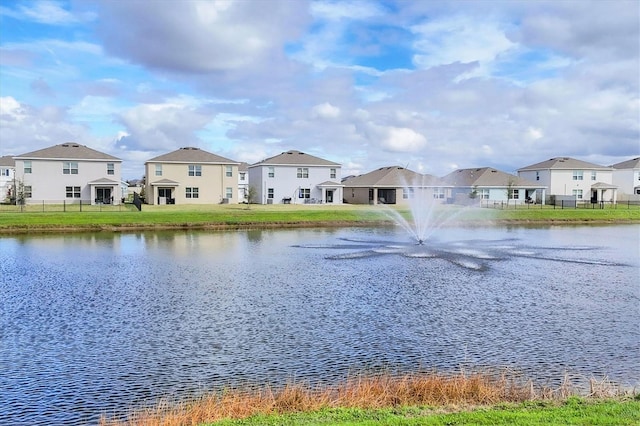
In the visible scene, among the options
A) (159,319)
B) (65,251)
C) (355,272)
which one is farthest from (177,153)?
(159,319)

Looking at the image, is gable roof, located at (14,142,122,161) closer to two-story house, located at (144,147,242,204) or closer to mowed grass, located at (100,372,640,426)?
two-story house, located at (144,147,242,204)

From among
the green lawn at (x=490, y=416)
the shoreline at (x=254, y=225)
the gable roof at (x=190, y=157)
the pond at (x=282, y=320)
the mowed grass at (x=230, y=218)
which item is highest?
the gable roof at (x=190, y=157)

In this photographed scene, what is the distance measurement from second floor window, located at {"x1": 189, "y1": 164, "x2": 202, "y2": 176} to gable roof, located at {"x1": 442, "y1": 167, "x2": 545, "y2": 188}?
38642 mm

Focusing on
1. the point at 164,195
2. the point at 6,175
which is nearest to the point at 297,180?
the point at 164,195

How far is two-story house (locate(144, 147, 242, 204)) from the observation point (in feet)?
228

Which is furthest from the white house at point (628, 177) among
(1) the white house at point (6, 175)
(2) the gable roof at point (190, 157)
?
(1) the white house at point (6, 175)

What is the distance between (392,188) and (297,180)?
14725 millimetres

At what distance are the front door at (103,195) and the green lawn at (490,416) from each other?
64.2 m

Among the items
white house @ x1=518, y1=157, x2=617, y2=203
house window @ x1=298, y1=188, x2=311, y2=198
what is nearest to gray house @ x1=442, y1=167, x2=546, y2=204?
white house @ x1=518, y1=157, x2=617, y2=203

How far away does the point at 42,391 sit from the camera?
11.0 meters

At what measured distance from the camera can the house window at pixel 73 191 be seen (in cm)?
6669

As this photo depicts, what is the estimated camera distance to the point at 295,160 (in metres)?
77.2

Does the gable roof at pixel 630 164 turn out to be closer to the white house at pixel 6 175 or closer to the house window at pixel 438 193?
the house window at pixel 438 193

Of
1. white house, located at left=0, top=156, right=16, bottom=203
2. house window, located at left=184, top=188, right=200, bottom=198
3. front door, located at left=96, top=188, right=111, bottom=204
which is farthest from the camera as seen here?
white house, located at left=0, top=156, right=16, bottom=203
